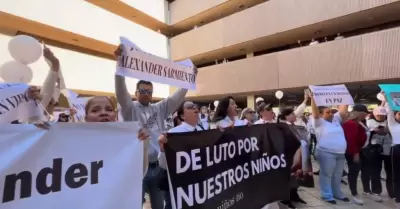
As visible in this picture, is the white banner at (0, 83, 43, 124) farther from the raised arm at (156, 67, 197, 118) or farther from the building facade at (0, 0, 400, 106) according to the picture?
the building facade at (0, 0, 400, 106)

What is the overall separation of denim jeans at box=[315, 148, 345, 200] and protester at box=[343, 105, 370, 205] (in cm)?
31

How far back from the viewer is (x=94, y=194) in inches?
57.1

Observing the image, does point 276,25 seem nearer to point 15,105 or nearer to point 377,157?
point 377,157

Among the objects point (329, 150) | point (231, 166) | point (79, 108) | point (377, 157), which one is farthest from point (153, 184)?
point (377, 157)

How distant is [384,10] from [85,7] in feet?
39.0

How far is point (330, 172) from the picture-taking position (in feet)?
13.4

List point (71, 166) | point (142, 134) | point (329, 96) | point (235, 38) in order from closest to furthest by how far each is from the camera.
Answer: point (71, 166)
point (142, 134)
point (329, 96)
point (235, 38)

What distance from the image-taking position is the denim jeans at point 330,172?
4078 millimetres

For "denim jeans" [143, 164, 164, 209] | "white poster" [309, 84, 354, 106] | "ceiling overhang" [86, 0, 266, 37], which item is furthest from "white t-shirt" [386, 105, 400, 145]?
"ceiling overhang" [86, 0, 266, 37]

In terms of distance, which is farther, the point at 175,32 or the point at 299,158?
the point at 175,32

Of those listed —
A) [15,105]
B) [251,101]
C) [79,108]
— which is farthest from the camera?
[251,101]

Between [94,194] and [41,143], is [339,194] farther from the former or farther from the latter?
[41,143]

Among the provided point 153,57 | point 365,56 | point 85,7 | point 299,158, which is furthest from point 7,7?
point 365,56

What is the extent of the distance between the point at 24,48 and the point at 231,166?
220cm
